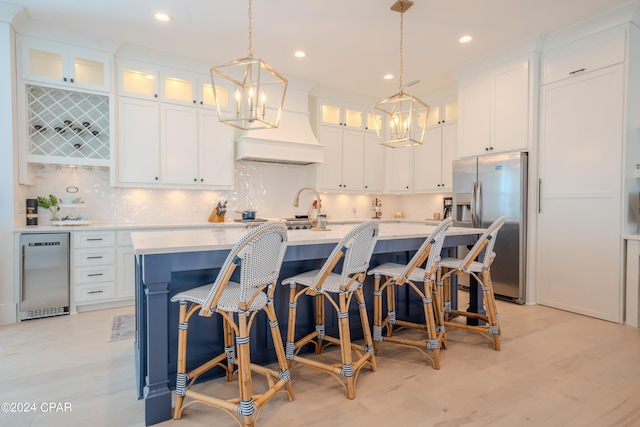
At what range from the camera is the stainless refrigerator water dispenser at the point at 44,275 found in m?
3.39

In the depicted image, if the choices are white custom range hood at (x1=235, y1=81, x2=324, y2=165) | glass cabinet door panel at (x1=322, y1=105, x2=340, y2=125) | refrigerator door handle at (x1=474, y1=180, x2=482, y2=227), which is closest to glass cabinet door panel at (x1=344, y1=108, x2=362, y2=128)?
Answer: glass cabinet door panel at (x1=322, y1=105, x2=340, y2=125)

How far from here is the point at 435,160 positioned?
5.60 m

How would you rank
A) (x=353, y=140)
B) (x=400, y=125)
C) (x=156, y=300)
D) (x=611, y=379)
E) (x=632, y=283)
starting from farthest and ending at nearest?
(x=353, y=140) < (x=632, y=283) < (x=400, y=125) < (x=611, y=379) < (x=156, y=300)

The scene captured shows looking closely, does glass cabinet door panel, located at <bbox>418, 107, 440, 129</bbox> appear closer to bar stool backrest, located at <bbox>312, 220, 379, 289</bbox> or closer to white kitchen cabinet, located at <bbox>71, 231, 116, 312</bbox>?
bar stool backrest, located at <bbox>312, 220, 379, 289</bbox>

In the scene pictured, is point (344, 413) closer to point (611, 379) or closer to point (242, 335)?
point (242, 335)

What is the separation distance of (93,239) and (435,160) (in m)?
4.80

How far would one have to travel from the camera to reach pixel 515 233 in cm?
404

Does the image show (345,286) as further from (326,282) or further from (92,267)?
(92,267)

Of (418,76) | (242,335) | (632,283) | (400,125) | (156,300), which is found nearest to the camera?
(242,335)

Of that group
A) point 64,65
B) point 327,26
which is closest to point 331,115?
point 327,26

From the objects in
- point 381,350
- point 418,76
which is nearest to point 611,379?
point 381,350

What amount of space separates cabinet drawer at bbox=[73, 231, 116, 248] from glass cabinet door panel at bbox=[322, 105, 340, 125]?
3.52 metres

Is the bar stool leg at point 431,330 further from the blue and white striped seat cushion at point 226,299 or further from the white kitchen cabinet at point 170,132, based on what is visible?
the white kitchen cabinet at point 170,132

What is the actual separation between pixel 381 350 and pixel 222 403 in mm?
1341
